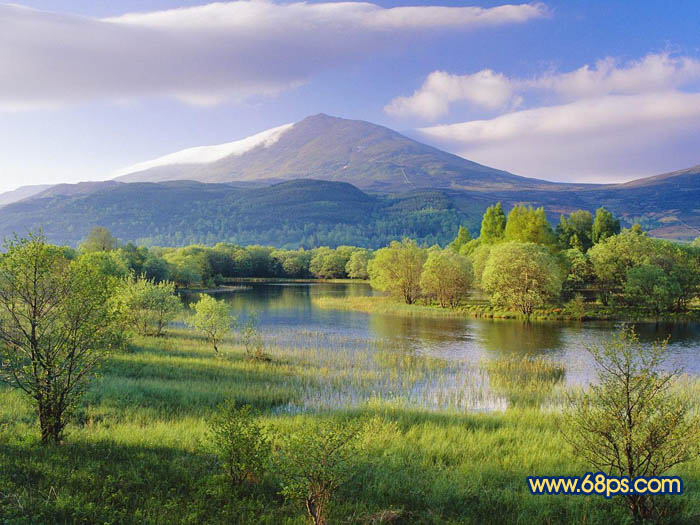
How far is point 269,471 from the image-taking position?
11.2 meters

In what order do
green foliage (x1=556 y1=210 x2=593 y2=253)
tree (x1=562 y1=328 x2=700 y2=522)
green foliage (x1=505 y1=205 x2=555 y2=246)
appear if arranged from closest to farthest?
tree (x1=562 y1=328 x2=700 y2=522) → green foliage (x1=505 y1=205 x2=555 y2=246) → green foliage (x1=556 y1=210 x2=593 y2=253)

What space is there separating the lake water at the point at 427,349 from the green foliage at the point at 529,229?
37387 mm

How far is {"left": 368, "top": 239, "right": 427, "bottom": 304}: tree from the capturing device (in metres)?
81.9

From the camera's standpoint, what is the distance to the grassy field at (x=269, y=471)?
9.08 m

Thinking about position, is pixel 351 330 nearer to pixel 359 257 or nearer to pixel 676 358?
pixel 676 358

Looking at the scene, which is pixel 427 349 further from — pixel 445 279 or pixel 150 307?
pixel 445 279

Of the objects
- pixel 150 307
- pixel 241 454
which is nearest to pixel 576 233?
pixel 150 307

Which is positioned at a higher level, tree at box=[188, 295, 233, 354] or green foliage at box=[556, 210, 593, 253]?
green foliage at box=[556, 210, 593, 253]

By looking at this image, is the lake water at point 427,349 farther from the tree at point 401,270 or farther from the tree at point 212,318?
the tree at point 401,270

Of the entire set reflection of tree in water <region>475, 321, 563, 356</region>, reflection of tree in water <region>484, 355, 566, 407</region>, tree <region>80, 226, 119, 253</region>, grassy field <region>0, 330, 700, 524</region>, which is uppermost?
tree <region>80, 226, 119, 253</region>

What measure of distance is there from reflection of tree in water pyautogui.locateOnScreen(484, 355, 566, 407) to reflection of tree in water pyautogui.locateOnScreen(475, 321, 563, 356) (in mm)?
3956

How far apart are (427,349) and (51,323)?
32694 millimetres

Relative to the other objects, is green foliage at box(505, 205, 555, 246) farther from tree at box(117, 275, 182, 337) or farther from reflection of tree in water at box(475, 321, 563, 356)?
tree at box(117, 275, 182, 337)

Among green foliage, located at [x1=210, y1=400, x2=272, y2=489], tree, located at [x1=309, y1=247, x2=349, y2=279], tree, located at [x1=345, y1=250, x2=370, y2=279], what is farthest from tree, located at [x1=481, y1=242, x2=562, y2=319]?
tree, located at [x1=309, y1=247, x2=349, y2=279]
